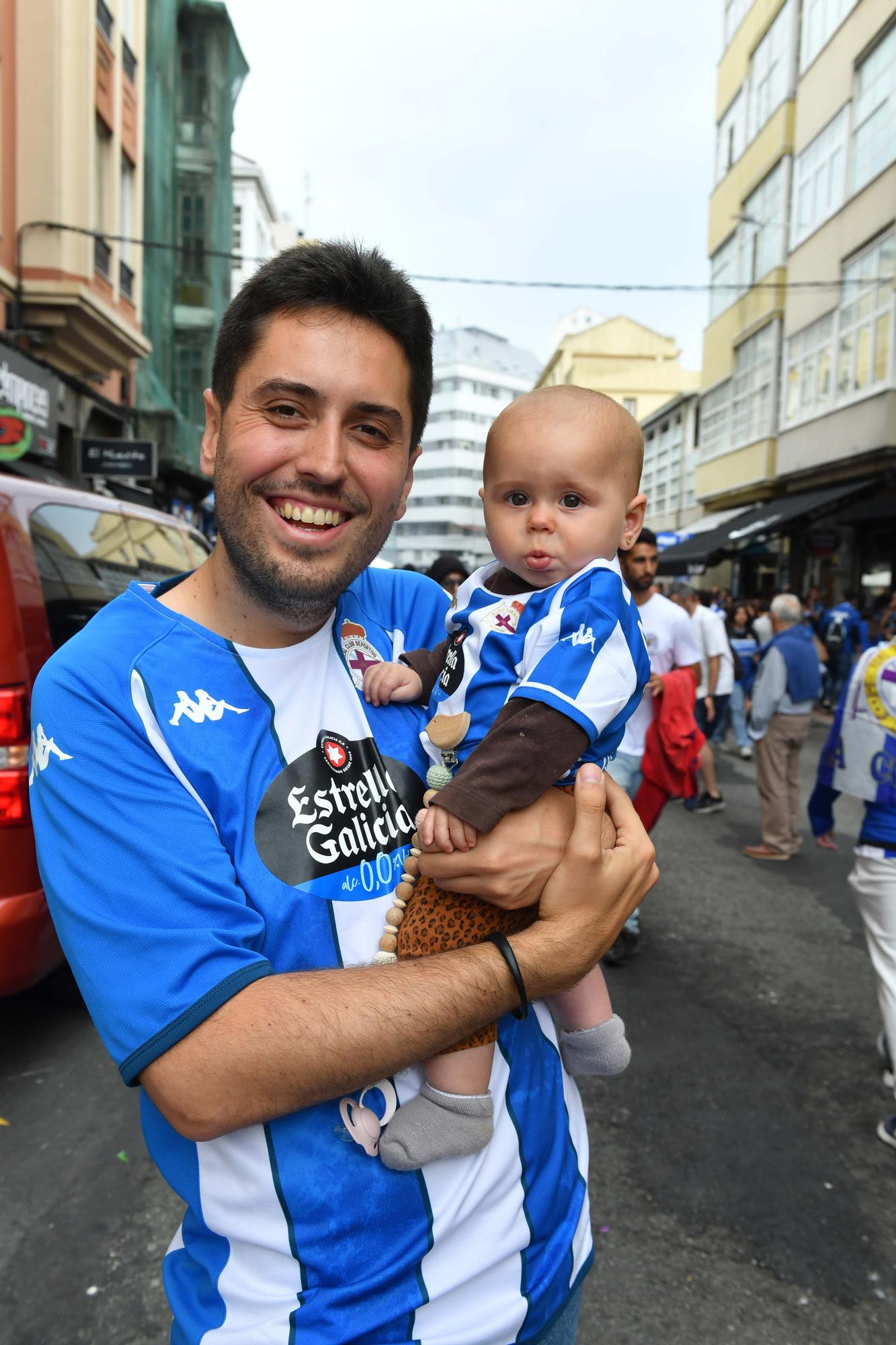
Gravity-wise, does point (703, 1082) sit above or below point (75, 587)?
below

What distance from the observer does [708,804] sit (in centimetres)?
921

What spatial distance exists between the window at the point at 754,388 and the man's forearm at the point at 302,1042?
78.1 ft

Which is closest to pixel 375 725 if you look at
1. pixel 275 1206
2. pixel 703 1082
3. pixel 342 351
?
pixel 342 351

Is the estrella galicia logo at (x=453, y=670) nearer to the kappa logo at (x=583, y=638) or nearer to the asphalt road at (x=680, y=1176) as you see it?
the kappa logo at (x=583, y=638)

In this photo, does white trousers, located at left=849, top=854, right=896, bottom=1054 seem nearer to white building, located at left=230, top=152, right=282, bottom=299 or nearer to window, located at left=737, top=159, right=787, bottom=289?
window, located at left=737, top=159, right=787, bottom=289

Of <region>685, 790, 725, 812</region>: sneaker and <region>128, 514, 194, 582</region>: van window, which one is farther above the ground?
<region>128, 514, 194, 582</region>: van window

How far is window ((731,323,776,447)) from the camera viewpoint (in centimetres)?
2292

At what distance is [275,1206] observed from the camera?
1.23 meters

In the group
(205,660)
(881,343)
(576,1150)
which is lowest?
(576,1150)

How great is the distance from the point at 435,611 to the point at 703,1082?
284 centimetres

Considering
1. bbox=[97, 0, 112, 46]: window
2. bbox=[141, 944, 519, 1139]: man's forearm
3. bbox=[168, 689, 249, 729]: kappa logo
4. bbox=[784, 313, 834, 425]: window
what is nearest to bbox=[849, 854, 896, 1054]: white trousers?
bbox=[141, 944, 519, 1139]: man's forearm

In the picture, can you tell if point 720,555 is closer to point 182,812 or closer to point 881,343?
point 881,343

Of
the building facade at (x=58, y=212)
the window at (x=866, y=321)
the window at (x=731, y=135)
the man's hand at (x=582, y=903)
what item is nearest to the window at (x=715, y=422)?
the window at (x=731, y=135)

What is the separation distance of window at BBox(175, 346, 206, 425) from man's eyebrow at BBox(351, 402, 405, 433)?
2801 cm
